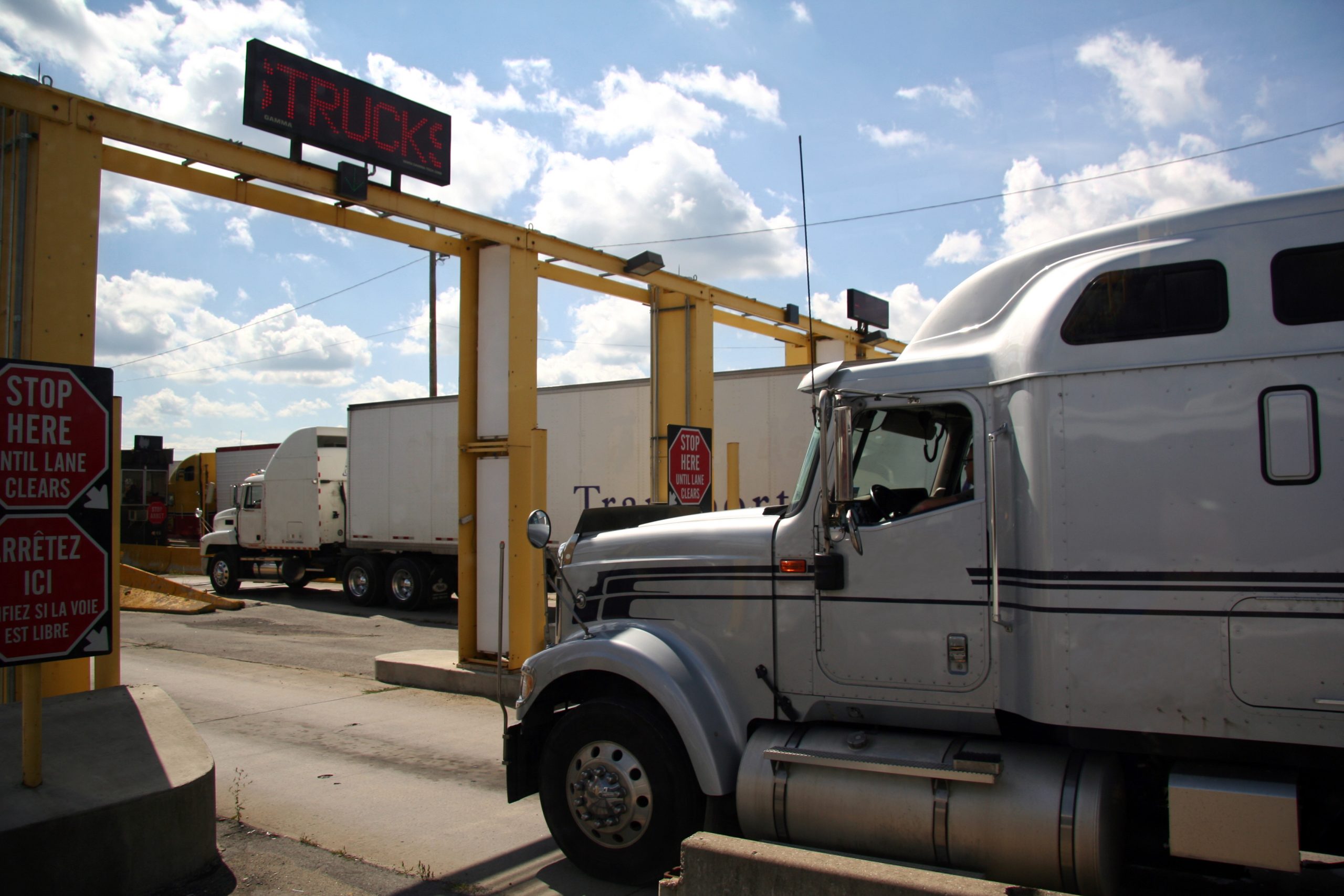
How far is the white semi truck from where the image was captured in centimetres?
340

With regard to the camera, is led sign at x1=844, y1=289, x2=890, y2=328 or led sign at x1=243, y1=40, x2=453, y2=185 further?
led sign at x1=844, y1=289, x2=890, y2=328

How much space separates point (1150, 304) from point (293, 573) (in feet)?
66.0

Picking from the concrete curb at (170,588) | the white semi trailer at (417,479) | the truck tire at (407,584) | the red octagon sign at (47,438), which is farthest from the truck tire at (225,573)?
the red octagon sign at (47,438)

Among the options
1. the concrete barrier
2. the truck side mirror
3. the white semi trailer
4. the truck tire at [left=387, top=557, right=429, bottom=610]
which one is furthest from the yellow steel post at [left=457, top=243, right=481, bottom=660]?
the concrete barrier

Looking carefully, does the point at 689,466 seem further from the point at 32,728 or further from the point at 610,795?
the point at 32,728

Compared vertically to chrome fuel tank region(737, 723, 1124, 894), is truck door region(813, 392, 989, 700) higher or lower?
higher

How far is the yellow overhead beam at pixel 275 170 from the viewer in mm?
6332

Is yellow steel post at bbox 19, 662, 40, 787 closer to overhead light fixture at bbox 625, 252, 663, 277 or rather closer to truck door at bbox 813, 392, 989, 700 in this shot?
truck door at bbox 813, 392, 989, 700

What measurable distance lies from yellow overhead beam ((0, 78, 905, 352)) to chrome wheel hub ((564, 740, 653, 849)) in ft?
16.5

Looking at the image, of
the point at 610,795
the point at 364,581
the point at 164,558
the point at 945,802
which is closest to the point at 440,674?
the point at 610,795

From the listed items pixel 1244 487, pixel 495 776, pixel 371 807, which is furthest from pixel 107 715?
pixel 1244 487

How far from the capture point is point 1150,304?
372 centimetres

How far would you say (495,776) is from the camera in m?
6.68

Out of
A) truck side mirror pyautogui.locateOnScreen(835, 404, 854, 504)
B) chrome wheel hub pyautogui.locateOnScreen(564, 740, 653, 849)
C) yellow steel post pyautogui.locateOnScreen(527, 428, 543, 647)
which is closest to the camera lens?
truck side mirror pyautogui.locateOnScreen(835, 404, 854, 504)
